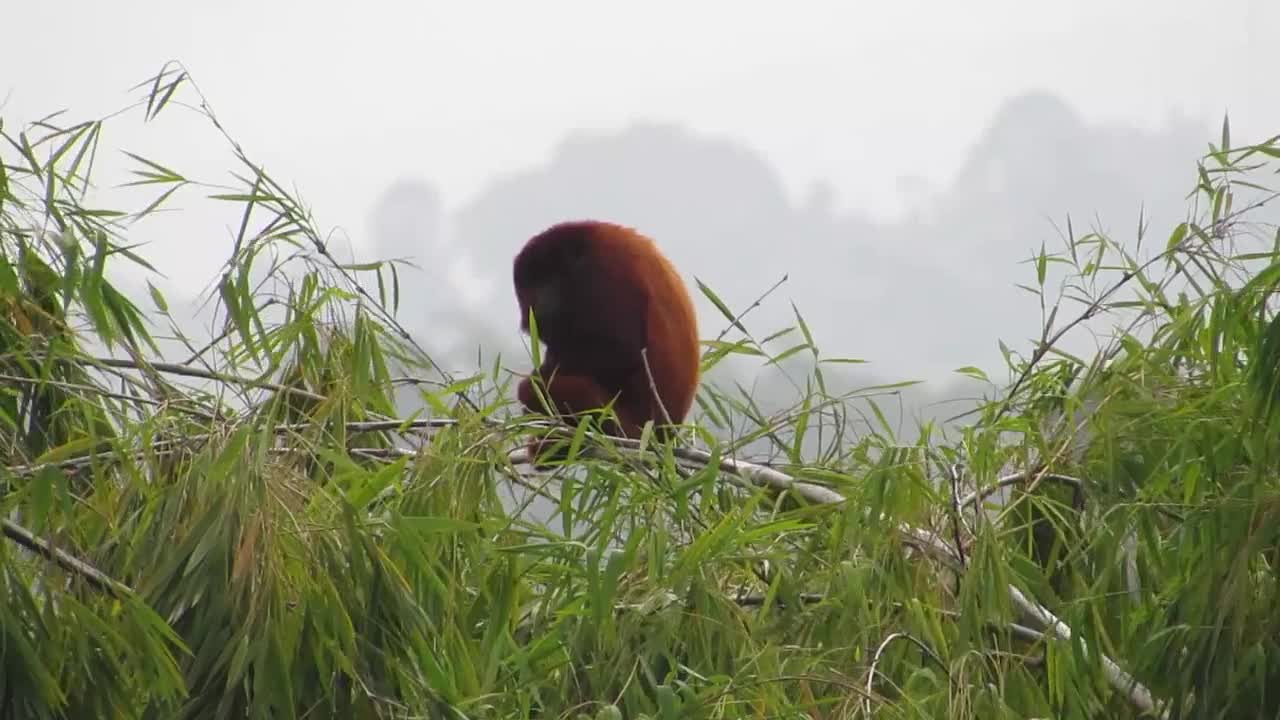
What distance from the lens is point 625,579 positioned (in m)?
2.24

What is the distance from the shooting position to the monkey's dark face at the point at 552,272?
407 centimetres

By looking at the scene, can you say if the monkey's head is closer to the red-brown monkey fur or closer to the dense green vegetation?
the red-brown monkey fur

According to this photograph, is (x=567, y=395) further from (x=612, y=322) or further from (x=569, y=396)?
(x=612, y=322)

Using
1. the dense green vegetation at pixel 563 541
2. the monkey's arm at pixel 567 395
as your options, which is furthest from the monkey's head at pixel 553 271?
the dense green vegetation at pixel 563 541

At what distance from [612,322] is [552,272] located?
0.29 m

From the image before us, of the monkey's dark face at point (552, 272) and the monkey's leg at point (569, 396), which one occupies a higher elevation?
the monkey's dark face at point (552, 272)

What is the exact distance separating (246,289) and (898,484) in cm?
102

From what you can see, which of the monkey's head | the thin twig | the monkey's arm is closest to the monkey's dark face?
the monkey's head

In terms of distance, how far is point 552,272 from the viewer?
4.14 m

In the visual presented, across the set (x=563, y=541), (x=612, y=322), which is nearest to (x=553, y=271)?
(x=612, y=322)

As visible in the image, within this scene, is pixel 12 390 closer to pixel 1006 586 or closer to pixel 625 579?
pixel 625 579

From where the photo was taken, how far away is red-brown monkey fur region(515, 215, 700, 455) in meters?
3.87

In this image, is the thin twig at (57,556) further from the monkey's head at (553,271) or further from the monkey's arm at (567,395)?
the monkey's head at (553,271)

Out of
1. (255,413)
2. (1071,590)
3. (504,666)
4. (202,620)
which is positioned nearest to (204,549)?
(202,620)
